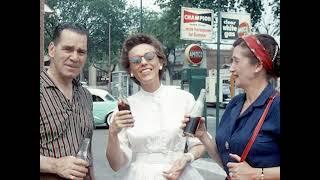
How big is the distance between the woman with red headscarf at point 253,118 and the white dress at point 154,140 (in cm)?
19

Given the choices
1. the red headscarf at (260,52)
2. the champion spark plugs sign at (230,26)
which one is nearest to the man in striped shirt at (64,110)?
the red headscarf at (260,52)

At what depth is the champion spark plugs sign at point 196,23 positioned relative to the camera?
794 cm

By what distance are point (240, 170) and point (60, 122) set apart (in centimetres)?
74

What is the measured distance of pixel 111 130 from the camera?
1760 mm

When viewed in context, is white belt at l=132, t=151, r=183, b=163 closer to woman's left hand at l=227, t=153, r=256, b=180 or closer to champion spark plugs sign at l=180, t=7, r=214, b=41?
woman's left hand at l=227, t=153, r=256, b=180

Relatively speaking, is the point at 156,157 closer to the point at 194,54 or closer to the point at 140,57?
the point at 140,57

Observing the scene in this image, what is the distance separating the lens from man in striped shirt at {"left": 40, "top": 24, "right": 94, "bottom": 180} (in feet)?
5.19

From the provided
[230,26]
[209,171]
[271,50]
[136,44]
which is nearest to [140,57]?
[136,44]

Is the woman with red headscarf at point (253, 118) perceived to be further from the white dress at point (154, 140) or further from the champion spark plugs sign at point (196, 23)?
the champion spark plugs sign at point (196, 23)

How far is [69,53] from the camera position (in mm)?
1728
